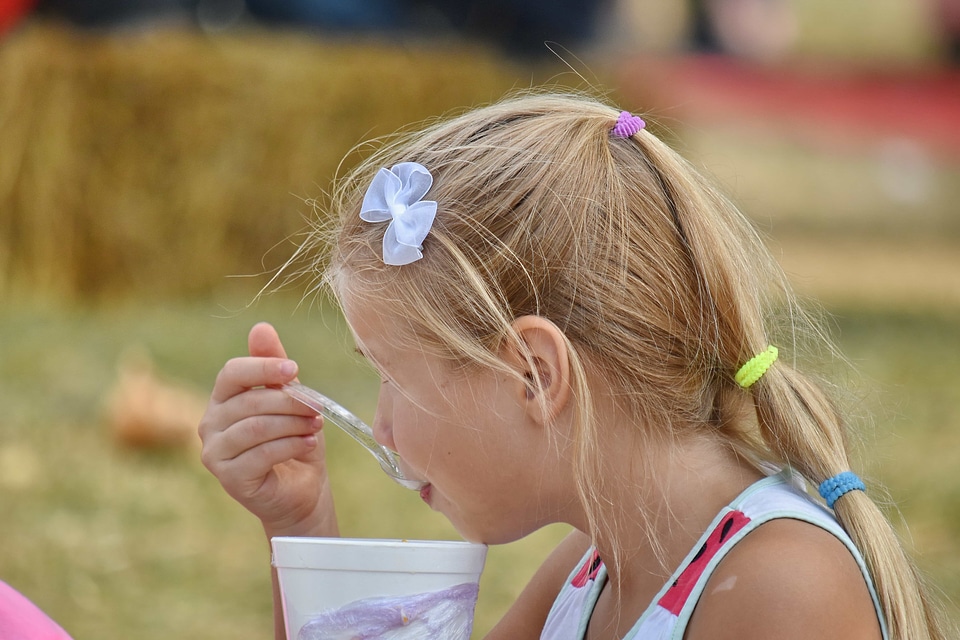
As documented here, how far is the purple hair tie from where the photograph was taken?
3.63 feet

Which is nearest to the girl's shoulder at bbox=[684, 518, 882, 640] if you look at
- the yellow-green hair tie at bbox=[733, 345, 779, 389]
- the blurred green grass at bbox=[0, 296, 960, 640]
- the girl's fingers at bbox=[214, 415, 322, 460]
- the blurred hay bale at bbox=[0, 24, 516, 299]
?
the yellow-green hair tie at bbox=[733, 345, 779, 389]

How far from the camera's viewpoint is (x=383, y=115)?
5.15m

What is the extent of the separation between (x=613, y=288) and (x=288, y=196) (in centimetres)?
410

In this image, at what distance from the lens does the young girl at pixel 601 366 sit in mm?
1034

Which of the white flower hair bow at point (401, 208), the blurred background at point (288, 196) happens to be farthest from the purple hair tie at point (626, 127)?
the blurred background at point (288, 196)

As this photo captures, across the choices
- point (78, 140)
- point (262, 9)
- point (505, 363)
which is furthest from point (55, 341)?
point (505, 363)

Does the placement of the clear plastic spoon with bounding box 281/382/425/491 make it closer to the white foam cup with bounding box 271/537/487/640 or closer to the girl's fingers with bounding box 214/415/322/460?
the girl's fingers with bounding box 214/415/322/460

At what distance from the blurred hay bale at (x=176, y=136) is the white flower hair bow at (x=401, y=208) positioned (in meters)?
3.11

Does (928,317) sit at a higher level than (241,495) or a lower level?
lower

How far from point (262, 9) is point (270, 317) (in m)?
1.45

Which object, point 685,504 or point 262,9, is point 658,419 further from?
point 262,9

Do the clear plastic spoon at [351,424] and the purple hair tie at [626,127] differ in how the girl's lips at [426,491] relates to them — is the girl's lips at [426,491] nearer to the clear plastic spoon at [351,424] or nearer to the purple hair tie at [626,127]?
the clear plastic spoon at [351,424]

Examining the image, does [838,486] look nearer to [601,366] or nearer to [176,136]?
[601,366]

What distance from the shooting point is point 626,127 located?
111cm
